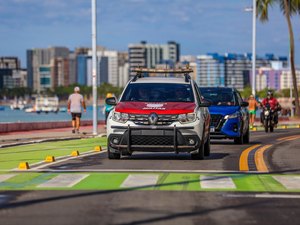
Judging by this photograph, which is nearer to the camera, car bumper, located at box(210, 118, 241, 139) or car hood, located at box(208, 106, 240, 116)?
car bumper, located at box(210, 118, 241, 139)

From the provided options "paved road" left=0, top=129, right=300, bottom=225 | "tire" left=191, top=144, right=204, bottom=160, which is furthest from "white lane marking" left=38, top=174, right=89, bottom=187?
"tire" left=191, top=144, right=204, bottom=160

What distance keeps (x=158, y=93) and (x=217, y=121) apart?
6.09 metres

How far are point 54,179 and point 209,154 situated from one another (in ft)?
22.3

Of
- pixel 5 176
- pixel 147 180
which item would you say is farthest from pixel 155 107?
pixel 5 176

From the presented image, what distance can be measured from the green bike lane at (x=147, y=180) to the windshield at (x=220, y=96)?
995 centimetres

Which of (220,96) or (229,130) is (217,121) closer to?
(229,130)

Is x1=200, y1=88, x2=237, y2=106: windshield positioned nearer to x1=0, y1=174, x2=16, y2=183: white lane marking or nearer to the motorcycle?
the motorcycle

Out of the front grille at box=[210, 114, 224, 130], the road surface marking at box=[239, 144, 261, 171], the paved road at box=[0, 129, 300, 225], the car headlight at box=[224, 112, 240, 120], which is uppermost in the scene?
the car headlight at box=[224, 112, 240, 120]

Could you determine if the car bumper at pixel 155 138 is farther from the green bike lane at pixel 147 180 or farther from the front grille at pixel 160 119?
the green bike lane at pixel 147 180

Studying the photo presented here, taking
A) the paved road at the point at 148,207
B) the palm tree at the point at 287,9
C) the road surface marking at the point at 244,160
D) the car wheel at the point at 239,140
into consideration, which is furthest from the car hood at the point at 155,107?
the palm tree at the point at 287,9

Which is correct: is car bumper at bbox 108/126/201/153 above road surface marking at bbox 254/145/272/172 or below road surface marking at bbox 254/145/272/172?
above

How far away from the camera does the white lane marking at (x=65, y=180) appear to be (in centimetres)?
1220

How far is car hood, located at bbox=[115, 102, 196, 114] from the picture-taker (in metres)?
16.7

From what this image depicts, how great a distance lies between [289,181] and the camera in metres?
13.0
